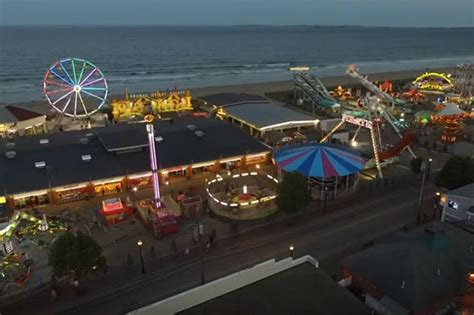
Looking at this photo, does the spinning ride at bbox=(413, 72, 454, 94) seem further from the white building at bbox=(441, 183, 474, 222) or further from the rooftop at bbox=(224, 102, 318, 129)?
the white building at bbox=(441, 183, 474, 222)

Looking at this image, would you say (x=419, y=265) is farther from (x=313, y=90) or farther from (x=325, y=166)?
(x=313, y=90)

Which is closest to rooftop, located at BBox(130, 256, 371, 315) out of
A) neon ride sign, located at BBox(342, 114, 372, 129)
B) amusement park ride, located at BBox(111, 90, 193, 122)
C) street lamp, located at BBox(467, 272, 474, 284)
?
street lamp, located at BBox(467, 272, 474, 284)

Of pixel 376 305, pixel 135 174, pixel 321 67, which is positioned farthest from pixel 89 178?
pixel 321 67

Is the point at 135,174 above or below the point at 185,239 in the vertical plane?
above

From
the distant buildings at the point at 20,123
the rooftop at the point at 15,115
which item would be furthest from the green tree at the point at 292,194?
the rooftop at the point at 15,115

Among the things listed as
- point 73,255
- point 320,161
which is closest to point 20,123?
point 73,255

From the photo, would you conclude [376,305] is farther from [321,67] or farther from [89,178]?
[321,67]
